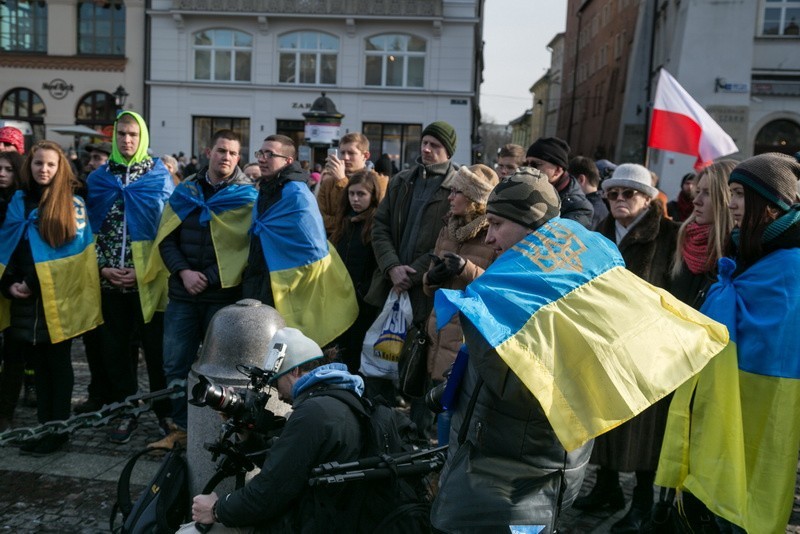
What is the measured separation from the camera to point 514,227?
2678 millimetres

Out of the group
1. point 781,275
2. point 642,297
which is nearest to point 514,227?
point 642,297

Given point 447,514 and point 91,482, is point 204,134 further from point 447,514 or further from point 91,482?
point 447,514

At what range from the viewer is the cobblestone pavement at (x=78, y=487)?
4449 mm

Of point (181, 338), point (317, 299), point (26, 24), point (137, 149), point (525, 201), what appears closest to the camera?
point (525, 201)

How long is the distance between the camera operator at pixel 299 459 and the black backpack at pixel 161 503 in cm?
56

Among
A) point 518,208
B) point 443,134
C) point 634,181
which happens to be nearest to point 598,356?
point 518,208

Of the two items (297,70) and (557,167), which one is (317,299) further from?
(297,70)

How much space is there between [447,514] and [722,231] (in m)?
2.39

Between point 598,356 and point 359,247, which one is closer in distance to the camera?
point 598,356

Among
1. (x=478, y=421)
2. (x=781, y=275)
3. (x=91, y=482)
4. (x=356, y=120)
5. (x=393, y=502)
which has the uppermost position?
(x=356, y=120)

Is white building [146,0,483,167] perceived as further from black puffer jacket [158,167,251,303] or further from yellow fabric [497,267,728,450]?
yellow fabric [497,267,728,450]

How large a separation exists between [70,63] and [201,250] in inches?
1297

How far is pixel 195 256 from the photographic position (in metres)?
5.79

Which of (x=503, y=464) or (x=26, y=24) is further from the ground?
(x=26, y=24)
